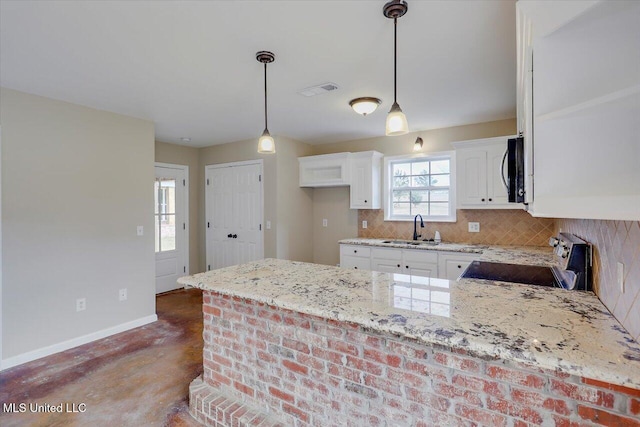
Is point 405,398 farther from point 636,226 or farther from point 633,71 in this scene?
point 633,71

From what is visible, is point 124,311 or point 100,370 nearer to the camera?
point 100,370

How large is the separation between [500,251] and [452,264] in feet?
1.65

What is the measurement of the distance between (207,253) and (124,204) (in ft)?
Answer: 6.77

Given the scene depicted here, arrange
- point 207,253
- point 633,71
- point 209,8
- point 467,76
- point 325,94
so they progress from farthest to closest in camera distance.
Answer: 1. point 207,253
2. point 325,94
3. point 467,76
4. point 209,8
5. point 633,71

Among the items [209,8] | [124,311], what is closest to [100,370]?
[124,311]

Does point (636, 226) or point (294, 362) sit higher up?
point (636, 226)

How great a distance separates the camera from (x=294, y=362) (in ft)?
5.10

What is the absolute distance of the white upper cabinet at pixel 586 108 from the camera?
795mm

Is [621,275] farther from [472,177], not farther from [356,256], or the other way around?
[356,256]

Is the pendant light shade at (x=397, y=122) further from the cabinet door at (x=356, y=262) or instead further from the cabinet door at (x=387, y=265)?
the cabinet door at (x=356, y=262)

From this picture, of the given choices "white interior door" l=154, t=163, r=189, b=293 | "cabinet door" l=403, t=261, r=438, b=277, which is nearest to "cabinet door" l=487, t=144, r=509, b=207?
"cabinet door" l=403, t=261, r=438, b=277

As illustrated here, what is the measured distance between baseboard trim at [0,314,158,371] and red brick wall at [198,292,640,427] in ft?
6.70

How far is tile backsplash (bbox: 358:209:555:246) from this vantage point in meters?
3.60

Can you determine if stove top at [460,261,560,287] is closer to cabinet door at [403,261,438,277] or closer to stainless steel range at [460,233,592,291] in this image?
stainless steel range at [460,233,592,291]
